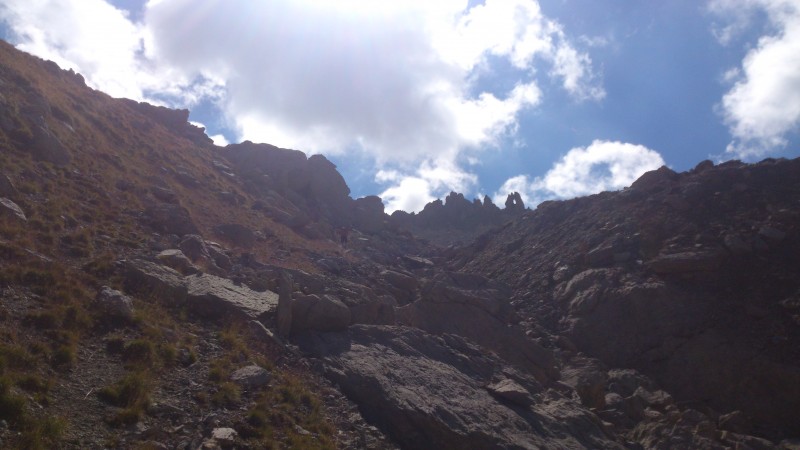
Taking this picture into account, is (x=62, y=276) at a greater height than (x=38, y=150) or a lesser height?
lesser

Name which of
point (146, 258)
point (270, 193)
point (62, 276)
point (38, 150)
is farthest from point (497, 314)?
point (270, 193)

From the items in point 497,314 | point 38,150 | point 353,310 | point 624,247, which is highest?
point 624,247

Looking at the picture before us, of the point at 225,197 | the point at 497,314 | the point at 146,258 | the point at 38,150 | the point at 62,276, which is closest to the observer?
the point at 62,276

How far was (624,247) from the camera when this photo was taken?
32.6 meters

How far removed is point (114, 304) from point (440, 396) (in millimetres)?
9547

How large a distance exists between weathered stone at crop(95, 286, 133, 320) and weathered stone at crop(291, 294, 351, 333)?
532 cm

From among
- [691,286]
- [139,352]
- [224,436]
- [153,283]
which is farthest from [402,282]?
[224,436]

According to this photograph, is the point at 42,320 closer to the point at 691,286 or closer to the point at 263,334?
the point at 263,334

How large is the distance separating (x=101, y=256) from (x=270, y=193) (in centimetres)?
3519

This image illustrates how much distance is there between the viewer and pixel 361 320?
73.3 ft

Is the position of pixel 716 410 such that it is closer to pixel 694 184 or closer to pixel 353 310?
pixel 353 310

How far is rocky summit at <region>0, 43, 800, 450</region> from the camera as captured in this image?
45.2ft

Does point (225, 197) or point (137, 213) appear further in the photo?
point (225, 197)

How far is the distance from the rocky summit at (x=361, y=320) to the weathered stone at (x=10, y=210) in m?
0.07
